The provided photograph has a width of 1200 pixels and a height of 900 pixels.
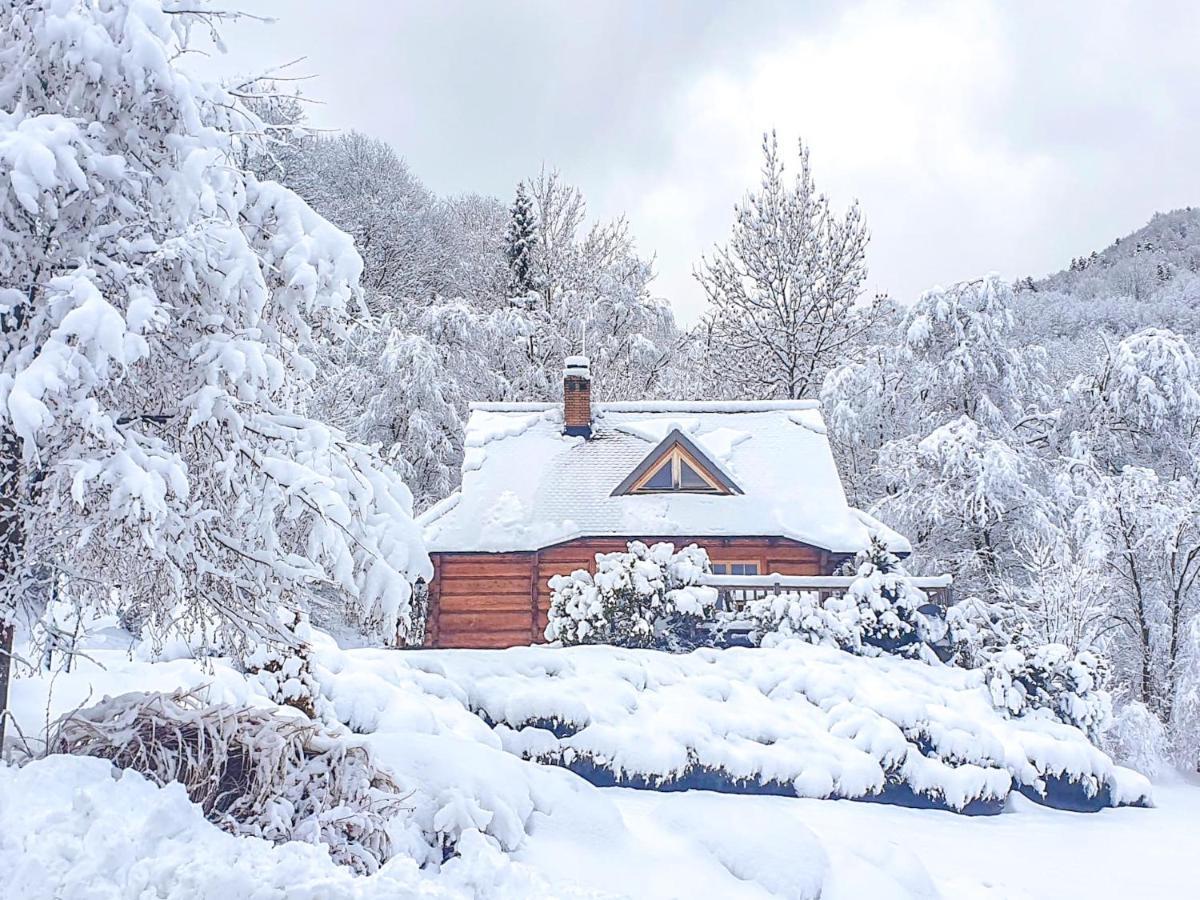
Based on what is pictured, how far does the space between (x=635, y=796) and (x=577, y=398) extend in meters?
12.1

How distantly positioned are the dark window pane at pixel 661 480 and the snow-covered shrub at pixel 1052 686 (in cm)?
783

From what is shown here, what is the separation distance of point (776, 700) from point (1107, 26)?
1391 cm

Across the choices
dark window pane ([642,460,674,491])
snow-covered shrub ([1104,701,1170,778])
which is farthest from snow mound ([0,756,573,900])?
dark window pane ([642,460,674,491])

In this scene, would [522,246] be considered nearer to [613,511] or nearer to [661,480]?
[661,480]

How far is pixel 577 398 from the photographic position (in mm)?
18297

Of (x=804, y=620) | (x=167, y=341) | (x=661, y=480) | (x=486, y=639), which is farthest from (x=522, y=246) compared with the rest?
(x=167, y=341)

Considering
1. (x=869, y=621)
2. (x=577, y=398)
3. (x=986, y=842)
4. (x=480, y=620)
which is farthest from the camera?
(x=577, y=398)

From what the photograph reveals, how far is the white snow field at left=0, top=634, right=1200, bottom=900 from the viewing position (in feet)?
9.93

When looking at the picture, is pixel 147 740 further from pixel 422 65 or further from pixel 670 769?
pixel 422 65

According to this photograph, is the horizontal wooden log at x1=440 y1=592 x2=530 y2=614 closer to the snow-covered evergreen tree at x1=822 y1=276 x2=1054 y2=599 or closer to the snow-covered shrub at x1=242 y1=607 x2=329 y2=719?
the snow-covered evergreen tree at x1=822 y1=276 x2=1054 y2=599

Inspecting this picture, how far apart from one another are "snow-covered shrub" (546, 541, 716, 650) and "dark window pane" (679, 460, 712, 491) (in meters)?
5.36

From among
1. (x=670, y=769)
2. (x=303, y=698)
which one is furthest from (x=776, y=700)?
(x=303, y=698)

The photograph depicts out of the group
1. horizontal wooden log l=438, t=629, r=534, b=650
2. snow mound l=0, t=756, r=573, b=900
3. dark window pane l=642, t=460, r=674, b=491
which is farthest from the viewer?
dark window pane l=642, t=460, r=674, b=491

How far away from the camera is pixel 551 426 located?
1888 centimetres
